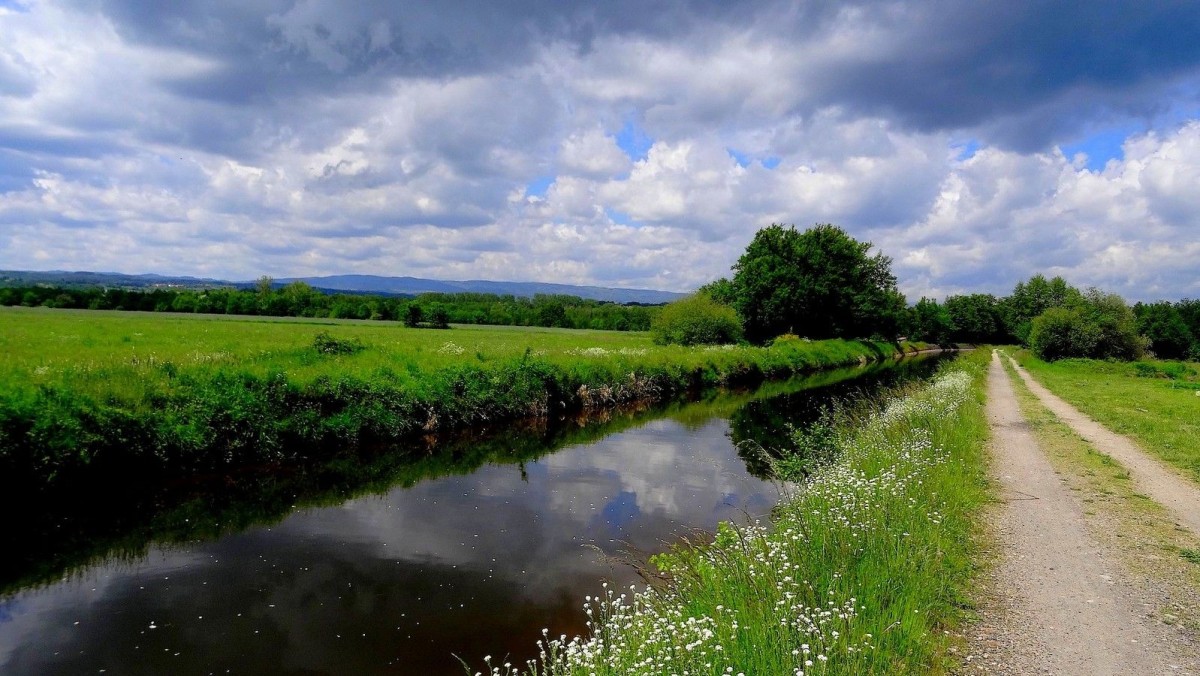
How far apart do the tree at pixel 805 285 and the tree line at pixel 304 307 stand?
32.5 ft

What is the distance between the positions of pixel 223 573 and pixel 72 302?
78254 mm

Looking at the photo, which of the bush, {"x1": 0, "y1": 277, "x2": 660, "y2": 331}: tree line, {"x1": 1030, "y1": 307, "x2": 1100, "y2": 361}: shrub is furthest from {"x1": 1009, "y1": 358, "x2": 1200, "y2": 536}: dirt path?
{"x1": 1030, "y1": 307, "x2": 1100, "y2": 361}: shrub

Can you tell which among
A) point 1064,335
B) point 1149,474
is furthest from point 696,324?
point 1149,474

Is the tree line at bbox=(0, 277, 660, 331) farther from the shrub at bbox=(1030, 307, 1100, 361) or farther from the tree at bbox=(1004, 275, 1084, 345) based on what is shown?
the tree at bbox=(1004, 275, 1084, 345)

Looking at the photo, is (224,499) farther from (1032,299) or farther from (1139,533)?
(1032,299)

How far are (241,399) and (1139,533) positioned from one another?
58.6 ft

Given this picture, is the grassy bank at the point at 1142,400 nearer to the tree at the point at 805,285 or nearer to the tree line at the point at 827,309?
the tree line at the point at 827,309

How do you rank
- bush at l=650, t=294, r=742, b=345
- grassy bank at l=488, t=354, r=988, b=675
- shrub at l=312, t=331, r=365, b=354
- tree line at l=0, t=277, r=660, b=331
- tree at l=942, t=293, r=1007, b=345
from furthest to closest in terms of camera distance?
tree at l=942, t=293, r=1007, b=345 → tree line at l=0, t=277, r=660, b=331 → bush at l=650, t=294, r=742, b=345 → shrub at l=312, t=331, r=365, b=354 → grassy bank at l=488, t=354, r=988, b=675

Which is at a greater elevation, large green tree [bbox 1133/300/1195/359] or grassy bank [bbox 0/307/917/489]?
large green tree [bbox 1133/300/1195/359]

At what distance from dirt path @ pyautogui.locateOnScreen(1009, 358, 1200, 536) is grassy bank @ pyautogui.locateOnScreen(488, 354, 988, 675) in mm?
3209

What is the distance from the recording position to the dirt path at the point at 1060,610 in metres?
5.66

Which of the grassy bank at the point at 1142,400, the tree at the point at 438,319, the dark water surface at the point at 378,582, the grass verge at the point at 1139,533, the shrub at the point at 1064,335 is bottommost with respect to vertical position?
the dark water surface at the point at 378,582

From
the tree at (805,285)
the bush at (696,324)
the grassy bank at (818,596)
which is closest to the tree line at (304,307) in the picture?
the bush at (696,324)

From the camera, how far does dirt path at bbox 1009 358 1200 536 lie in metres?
10.7
